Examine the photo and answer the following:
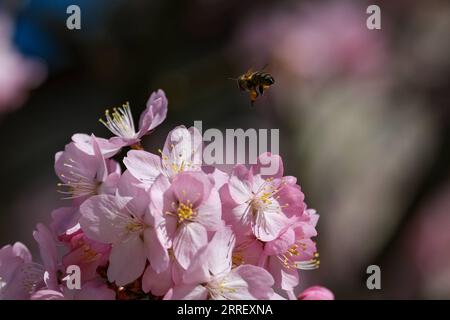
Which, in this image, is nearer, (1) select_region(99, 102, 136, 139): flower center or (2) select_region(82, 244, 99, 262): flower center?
(2) select_region(82, 244, 99, 262): flower center

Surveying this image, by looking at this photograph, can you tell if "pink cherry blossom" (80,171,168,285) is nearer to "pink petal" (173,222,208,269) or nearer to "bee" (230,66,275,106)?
"pink petal" (173,222,208,269)

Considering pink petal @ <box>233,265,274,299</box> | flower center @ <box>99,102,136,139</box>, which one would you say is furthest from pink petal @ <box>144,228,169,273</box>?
flower center @ <box>99,102,136,139</box>

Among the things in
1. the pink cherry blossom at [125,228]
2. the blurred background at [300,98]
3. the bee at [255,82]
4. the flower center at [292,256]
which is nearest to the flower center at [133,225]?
the pink cherry blossom at [125,228]

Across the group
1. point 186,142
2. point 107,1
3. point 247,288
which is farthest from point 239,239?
point 107,1

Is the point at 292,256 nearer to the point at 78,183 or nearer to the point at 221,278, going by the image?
the point at 221,278

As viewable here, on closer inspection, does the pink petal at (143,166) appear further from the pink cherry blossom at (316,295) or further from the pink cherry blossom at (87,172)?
the pink cherry blossom at (316,295)
